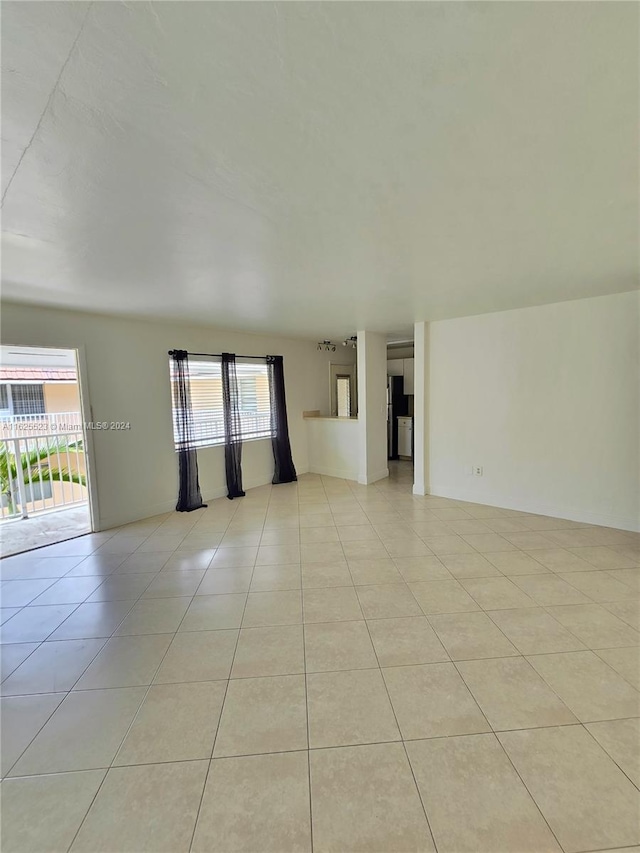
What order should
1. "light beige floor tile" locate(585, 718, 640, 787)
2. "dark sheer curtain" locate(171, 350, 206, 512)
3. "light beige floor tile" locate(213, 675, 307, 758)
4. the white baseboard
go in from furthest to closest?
1. "dark sheer curtain" locate(171, 350, 206, 512)
2. the white baseboard
3. "light beige floor tile" locate(213, 675, 307, 758)
4. "light beige floor tile" locate(585, 718, 640, 787)

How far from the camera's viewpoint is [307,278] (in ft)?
8.95

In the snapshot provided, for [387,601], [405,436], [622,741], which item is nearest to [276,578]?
[387,601]

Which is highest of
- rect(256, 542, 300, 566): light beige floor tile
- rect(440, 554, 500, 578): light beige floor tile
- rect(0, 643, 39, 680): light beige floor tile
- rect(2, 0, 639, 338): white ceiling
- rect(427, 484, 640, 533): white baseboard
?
rect(2, 0, 639, 338): white ceiling

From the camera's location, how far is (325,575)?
293 cm

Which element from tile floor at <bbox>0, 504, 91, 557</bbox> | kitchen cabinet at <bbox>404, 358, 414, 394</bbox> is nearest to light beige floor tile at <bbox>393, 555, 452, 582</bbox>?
tile floor at <bbox>0, 504, 91, 557</bbox>

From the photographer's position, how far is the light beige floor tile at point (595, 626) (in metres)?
2.09

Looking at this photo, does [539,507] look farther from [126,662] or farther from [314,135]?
[314,135]

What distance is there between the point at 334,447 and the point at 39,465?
4322 mm

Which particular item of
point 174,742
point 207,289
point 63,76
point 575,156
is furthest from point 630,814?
point 207,289

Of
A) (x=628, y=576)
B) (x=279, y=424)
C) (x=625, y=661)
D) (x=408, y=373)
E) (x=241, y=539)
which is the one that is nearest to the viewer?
(x=625, y=661)

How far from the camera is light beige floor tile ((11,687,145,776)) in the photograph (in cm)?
149

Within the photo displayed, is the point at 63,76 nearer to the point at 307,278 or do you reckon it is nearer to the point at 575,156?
the point at 575,156

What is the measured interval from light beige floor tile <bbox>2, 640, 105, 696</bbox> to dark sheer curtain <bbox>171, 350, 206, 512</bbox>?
2542 millimetres

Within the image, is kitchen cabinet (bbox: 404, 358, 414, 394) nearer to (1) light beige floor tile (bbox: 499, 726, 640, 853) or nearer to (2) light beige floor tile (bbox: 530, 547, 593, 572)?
(2) light beige floor tile (bbox: 530, 547, 593, 572)
